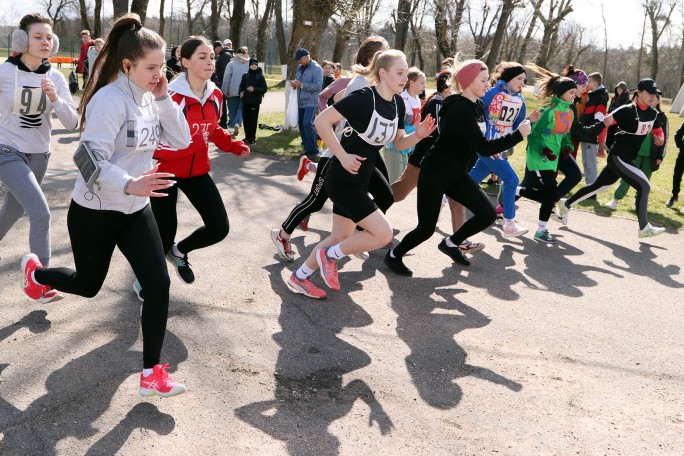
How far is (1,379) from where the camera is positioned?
140 inches

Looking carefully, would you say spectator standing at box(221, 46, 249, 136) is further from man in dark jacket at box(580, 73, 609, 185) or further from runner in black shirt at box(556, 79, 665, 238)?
runner in black shirt at box(556, 79, 665, 238)

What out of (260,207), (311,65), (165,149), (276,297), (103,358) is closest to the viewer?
(103,358)

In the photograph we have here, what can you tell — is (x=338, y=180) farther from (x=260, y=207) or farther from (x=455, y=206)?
(x=260, y=207)

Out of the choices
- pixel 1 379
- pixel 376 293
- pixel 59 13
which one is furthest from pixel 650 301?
pixel 59 13

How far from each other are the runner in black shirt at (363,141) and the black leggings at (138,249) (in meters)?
1.65

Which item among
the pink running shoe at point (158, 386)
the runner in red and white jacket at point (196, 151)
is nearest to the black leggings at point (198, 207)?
the runner in red and white jacket at point (196, 151)

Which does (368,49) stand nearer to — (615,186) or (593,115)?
(593,115)

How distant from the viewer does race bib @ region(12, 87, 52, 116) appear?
4652 millimetres

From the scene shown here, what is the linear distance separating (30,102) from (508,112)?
193 inches

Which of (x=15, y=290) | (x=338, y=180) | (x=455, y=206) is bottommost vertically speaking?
(x=15, y=290)

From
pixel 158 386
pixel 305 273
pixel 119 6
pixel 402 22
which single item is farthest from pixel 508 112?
pixel 402 22

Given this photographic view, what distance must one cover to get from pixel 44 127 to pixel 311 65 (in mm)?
8429

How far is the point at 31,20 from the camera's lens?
15.2 feet

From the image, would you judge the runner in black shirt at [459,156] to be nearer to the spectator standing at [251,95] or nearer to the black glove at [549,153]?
the black glove at [549,153]
